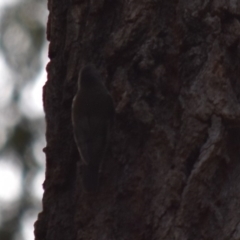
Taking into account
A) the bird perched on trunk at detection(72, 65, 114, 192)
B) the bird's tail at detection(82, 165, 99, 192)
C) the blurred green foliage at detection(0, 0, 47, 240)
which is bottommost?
the bird's tail at detection(82, 165, 99, 192)

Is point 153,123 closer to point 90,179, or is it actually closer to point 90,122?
point 90,179

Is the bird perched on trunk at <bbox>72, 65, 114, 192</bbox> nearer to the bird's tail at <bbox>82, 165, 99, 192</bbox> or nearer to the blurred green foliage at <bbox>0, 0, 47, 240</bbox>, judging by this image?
the bird's tail at <bbox>82, 165, 99, 192</bbox>

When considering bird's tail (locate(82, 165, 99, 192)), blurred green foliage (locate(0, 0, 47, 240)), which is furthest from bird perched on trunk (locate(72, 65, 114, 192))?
blurred green foliage (locate(0, 0, 47, 240))

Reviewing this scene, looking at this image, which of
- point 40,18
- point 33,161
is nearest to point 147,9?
point 33,161

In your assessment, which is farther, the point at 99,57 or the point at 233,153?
the point at 99,57

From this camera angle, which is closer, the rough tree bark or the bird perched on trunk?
the rough tree bark

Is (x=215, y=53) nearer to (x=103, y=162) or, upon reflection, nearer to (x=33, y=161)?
(x=103, y=162)

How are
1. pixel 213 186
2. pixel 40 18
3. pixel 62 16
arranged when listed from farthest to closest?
pixel 40 18
pixel 62 16
pixel 213 186
